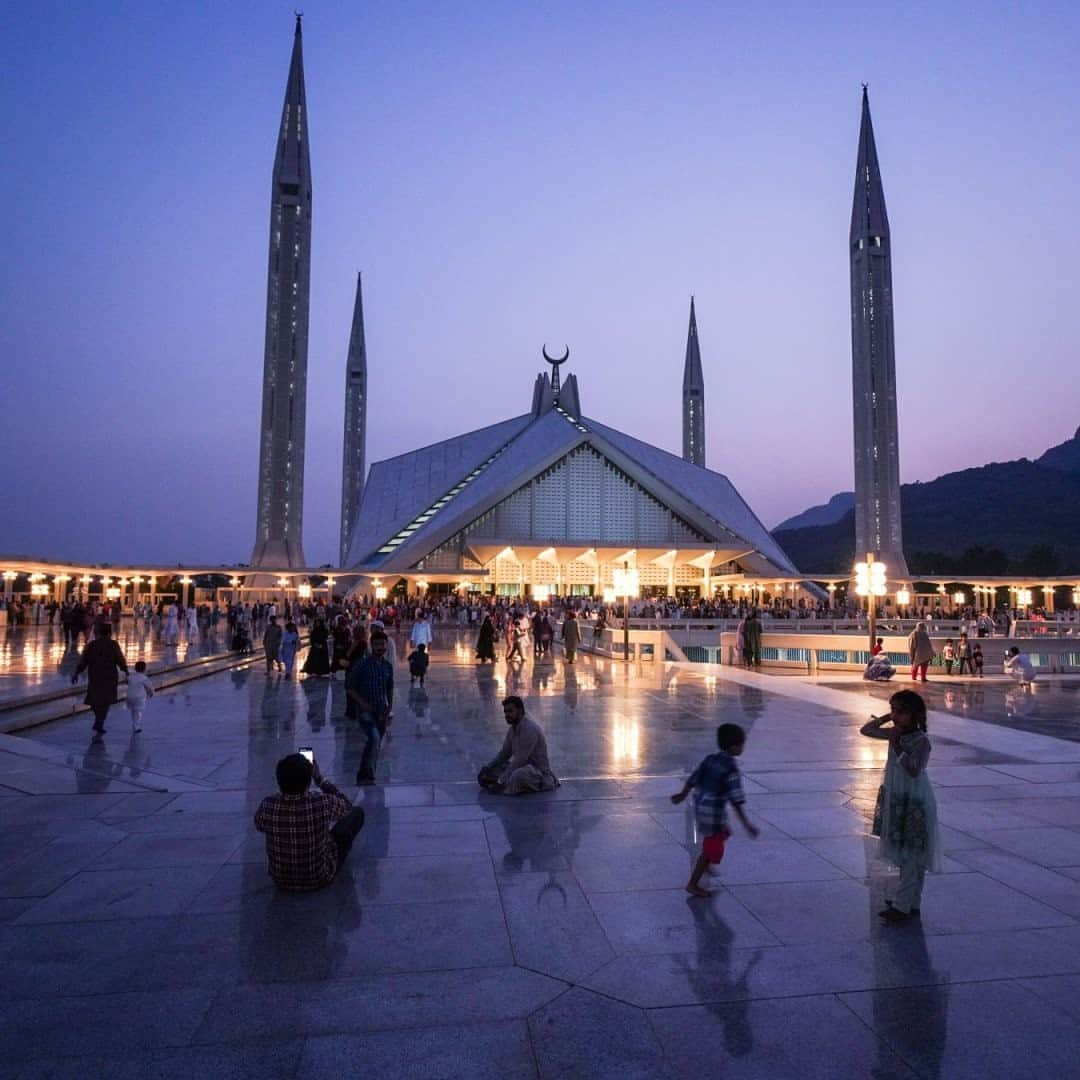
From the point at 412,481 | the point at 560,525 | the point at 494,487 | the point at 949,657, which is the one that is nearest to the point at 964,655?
the point at 949,657

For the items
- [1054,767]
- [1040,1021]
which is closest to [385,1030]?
[1040,1021]

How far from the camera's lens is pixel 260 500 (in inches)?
1476

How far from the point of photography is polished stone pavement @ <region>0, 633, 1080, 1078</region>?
6.93 feet

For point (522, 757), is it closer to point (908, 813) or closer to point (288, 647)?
point (908, 813)

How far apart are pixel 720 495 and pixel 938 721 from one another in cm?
3988

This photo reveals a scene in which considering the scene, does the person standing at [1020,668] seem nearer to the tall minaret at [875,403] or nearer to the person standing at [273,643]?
the person standing at [273,643]

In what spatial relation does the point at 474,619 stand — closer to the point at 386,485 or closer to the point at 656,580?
the point at 656,580

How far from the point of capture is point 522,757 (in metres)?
4.66

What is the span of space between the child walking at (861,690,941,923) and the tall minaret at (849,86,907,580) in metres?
40.3

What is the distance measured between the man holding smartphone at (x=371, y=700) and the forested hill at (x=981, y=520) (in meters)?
74.2

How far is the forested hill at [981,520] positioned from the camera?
91269 mm

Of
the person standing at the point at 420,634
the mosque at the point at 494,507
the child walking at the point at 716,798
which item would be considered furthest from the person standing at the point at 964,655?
the mosque at the point at 494,507

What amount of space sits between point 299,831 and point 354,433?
6219cm

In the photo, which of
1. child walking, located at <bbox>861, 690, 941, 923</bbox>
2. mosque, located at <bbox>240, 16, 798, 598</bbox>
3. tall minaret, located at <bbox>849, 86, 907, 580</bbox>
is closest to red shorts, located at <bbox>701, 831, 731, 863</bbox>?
child walking, located at <bbox>861, 690, 941, 923</bbox>
